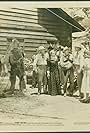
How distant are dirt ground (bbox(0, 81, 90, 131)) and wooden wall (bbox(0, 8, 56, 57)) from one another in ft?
1.21

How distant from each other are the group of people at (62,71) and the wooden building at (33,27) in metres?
0.08

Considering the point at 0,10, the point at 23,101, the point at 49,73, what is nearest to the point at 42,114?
the point at 23,101

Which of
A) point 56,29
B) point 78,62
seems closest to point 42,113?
point 78,62

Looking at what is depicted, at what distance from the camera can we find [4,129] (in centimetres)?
244

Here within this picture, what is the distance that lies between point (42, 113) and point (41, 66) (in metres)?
0.38

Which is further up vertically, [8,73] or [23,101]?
[8,73]

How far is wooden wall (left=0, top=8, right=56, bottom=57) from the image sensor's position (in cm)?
252

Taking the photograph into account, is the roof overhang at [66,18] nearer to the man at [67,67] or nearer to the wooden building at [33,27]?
the wooden building at [33,27]

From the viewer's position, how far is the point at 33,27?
100 inches

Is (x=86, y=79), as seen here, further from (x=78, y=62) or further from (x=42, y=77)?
(x=42, y=77)

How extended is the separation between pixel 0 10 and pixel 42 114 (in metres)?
0.92

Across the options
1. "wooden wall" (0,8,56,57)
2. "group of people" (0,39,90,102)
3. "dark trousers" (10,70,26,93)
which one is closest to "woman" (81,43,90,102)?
"group of people" (0,39,90,102)

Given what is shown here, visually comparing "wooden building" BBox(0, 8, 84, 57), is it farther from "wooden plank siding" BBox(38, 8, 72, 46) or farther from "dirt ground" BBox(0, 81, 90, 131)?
"dirt ground" BBox(0, 81, 90, 131)
